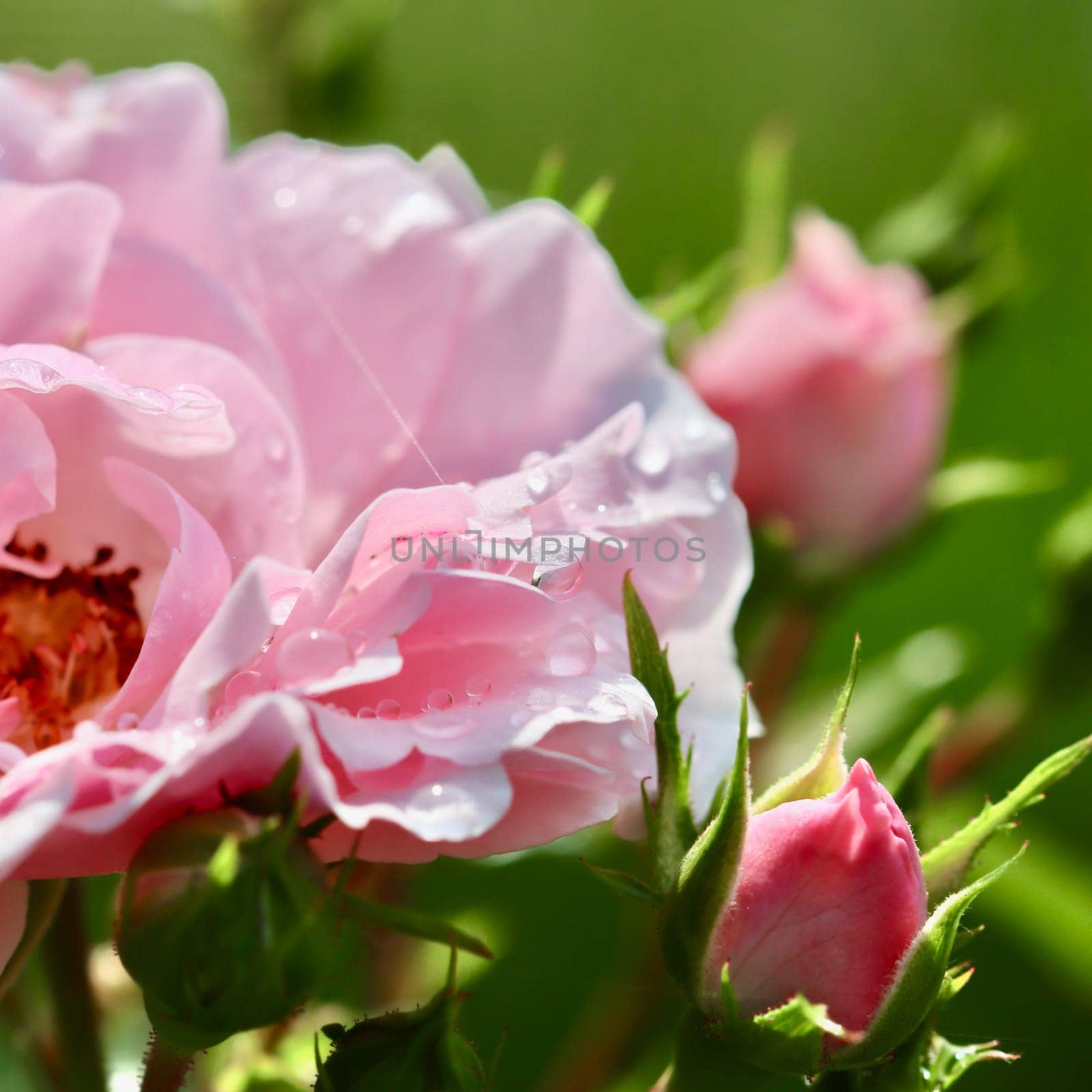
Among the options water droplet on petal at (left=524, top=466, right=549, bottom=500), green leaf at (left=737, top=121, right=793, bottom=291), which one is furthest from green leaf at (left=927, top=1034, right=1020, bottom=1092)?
green leaf at (left=737, top=121, right=793, bottom=291)

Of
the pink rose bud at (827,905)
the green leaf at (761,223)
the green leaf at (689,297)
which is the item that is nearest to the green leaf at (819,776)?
the pink rose bud at (827,905)

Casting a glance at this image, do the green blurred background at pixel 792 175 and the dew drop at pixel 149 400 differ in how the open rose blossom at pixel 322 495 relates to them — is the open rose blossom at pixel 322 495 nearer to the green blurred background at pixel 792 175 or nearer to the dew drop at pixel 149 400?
the dew drop at pixel 149 400

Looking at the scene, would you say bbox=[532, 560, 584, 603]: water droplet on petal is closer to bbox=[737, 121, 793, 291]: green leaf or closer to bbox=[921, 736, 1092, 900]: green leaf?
bbox=[921, 736, 1092, 900]: green leaf

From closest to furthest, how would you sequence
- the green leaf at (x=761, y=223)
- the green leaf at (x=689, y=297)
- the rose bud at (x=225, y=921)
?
the rose bud at (x=225, y=921), the green leaf at (x=689, y=297), the green leaf at (x=761, y=223)

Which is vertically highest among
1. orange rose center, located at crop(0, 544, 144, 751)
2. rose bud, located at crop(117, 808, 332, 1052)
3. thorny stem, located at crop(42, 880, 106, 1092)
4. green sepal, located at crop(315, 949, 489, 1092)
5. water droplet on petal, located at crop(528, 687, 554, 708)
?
water droplet on petal, located at crop(528, 687, 554, 708)

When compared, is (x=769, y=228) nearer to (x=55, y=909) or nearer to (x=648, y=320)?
(x=648, y=320)

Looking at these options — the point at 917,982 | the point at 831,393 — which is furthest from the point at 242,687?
the point at 831,393
